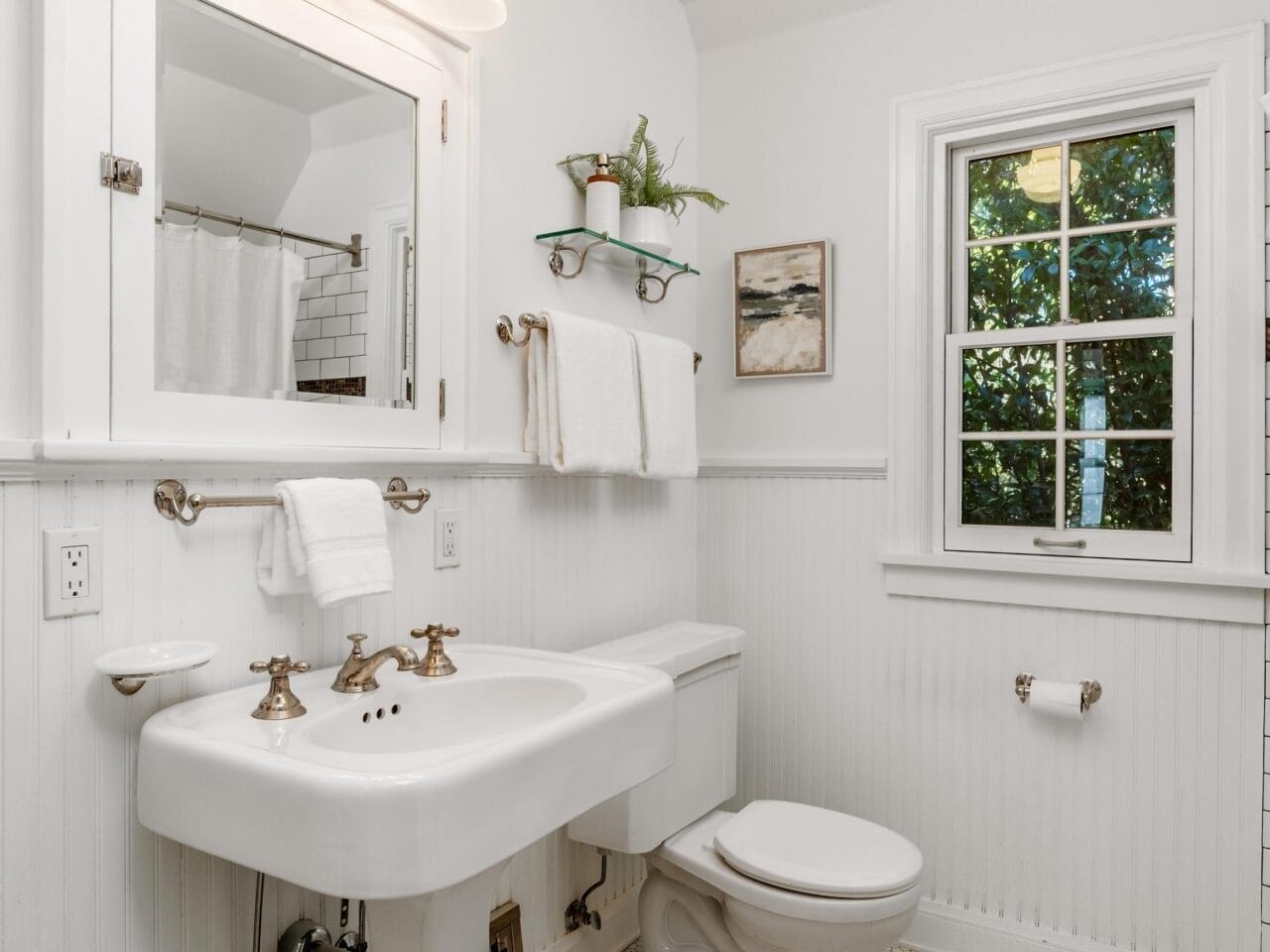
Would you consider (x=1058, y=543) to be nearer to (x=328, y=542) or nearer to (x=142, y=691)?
(x=328, y=542)

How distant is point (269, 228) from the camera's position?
140cm

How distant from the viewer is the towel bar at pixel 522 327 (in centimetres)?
184

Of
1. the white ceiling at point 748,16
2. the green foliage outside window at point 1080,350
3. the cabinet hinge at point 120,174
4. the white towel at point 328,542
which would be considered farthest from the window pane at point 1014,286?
the cabinet hinge at point 120,174

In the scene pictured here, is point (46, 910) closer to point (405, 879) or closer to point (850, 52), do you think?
point (405, 879)

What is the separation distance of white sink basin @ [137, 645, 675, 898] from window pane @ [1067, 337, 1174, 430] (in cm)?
130

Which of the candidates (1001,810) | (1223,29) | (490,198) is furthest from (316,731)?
(1223,29)

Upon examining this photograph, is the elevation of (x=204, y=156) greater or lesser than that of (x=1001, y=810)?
greater

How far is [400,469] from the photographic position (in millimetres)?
1611

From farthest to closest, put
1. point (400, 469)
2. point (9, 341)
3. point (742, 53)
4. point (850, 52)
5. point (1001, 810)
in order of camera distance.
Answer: point (742, 53) < point (850, 52) < point (1001, 810) < point (400, 469) < point (9, 341)

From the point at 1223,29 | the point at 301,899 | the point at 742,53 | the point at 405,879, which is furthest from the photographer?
the point at 742,53

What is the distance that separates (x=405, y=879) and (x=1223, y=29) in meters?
2.21

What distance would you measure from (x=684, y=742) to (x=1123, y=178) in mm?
1627

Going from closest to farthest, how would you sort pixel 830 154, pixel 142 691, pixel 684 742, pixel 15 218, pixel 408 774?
pixel 408 774 → pixel 15 218 → pixel 142 691 → pixel 684 742 → pixel 830 154

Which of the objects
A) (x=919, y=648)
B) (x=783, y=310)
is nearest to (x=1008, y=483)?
(x=919, y=648)
